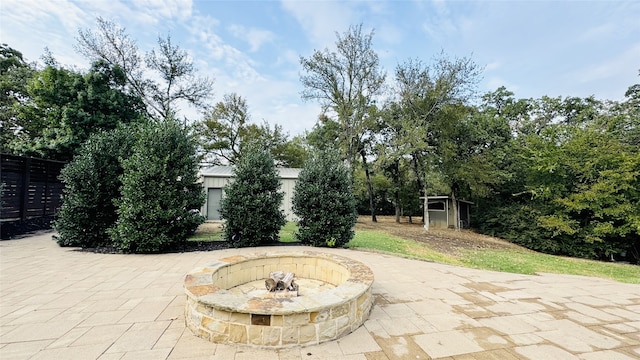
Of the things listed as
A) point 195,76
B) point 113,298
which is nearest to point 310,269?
point 113,298

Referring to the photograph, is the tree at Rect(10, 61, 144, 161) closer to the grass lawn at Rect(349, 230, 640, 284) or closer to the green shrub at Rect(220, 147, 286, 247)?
the green shrub at Rect(220, 147, 286, 247)

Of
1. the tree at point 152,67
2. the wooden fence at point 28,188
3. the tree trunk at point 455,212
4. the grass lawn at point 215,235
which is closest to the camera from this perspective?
the wooden fence at point 28,188

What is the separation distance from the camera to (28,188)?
753cm

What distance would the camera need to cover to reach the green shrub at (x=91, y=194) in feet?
18.5

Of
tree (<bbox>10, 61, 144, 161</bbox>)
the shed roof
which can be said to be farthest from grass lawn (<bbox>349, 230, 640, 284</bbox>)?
tree (<bbox>10, 61, 144, 161</bbox>)

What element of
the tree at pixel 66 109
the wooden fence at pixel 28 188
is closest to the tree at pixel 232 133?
the tree at pixel 66 109

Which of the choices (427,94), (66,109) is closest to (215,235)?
(66,109)

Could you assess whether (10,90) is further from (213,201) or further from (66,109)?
(213,201)

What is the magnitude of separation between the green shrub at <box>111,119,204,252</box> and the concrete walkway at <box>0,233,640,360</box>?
98cm

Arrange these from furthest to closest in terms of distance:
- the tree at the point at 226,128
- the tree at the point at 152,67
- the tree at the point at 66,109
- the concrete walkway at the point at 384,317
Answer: the tree at the point at 226,128 < the tree at the point at 152,67 < the tree at the point at 66,109 < the concrete walkway at the point at 384,317

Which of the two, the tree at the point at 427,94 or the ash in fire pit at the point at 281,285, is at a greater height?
the tree at the point at 427,94

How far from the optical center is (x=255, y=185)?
240 inches

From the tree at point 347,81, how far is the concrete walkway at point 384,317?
10.8 metres

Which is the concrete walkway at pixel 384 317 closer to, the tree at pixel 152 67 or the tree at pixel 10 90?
the tree at pixel 152 67
